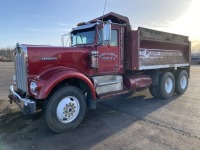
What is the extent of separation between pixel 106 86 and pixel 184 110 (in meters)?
2.58

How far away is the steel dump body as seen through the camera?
6.84 m

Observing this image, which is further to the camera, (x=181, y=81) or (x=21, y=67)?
(x=181, y=81)

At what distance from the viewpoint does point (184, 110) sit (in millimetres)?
6422

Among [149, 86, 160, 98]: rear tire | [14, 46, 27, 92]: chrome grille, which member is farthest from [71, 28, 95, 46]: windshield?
[149, 86, 160, 98]: rear tire

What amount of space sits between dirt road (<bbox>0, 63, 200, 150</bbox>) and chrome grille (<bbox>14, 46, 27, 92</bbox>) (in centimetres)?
103

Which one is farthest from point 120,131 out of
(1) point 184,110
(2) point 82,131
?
(1) point 184,110

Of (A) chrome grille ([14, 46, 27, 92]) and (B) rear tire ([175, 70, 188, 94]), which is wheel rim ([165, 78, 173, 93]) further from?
(A) chrome grille ([14, 46, 27, 92])

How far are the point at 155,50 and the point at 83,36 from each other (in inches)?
120

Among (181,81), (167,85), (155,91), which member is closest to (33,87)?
(155,91)

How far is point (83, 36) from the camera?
639cm

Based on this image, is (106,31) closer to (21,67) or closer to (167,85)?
(21,67)

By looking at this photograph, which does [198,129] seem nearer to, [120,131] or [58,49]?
[120,131]

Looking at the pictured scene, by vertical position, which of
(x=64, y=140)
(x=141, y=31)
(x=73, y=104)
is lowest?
(x=64, y=140)

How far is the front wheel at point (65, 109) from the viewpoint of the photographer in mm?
4578
